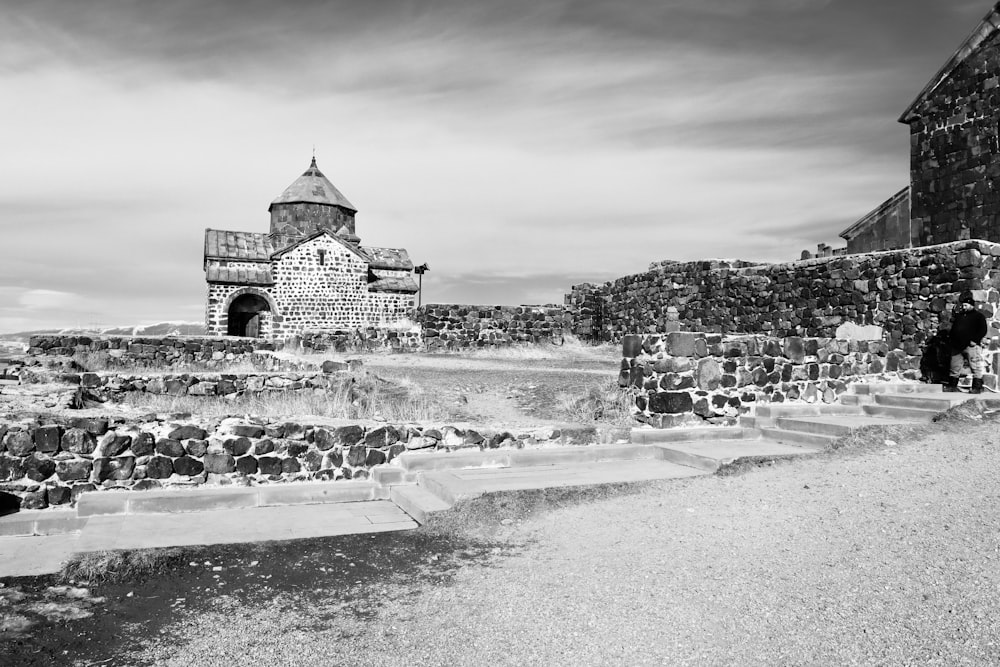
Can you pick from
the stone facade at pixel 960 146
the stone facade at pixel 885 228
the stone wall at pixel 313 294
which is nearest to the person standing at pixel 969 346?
the stone facade at pixel 960 146

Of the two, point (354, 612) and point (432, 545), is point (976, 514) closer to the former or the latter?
point (432, 545)

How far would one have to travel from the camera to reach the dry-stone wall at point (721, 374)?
939 centimetres

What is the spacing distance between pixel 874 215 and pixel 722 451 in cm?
1571

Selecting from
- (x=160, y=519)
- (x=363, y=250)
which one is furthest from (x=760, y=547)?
(x=363, y=250)

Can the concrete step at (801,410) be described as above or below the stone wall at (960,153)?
below

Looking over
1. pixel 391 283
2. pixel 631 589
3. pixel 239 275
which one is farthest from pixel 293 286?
pixel 631 589

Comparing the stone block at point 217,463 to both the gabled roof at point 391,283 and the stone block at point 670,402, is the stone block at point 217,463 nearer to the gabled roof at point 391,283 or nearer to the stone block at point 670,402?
the stone block at point 670,402

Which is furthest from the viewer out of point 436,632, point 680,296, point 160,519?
point 680,296

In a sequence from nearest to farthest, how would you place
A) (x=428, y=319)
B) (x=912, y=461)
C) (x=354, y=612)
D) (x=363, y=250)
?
(x=354, y=612), (x=912, y=461), (x=428, y=319), (x=363, y=250)

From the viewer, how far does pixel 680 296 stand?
18.9 m

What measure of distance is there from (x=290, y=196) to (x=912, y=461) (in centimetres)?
2963

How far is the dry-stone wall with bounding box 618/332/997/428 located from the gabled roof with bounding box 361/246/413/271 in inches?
885

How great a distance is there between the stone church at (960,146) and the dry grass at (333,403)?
12470 mm

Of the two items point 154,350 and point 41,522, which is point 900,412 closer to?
point 41,522
